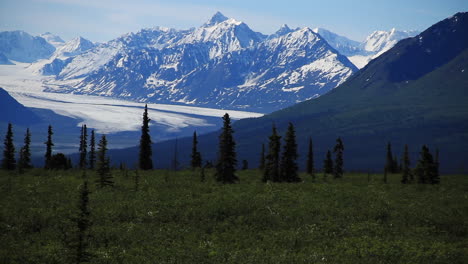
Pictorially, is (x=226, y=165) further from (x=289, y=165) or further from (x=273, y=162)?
(x=289, y=165)

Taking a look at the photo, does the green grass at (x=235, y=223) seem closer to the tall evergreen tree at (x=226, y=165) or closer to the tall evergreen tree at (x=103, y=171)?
the tall evergreen tree at (x=103, y=171)

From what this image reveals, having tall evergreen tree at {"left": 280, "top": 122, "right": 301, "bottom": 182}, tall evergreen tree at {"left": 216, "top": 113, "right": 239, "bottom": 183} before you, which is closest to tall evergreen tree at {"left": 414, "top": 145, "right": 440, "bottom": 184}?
tall evergreen tree at {"left": 280, "top": 122, "right": 301, "bottom": 182}

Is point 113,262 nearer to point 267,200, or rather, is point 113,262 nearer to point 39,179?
point 267,200

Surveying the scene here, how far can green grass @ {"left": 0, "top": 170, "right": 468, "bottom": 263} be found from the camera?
105 feet

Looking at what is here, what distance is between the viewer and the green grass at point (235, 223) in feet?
105

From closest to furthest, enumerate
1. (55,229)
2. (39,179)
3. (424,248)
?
1. (424,248)
2. (55,229)
3. (39,179)

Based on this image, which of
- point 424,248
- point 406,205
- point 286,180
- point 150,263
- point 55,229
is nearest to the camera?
point 150,263

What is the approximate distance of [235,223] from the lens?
1610 inches

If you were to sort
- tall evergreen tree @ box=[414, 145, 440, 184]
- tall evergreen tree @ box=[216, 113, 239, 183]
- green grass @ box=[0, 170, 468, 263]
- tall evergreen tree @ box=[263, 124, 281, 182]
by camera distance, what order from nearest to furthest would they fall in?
green grass @ box=[0, 170, 468, 263]
tall evergreen tree @ box=[216, 113, 239, 183]
tall evergreen tree @ box=[414, 145, 440, 184]
tall evergreen tree @ box=[263, 124, 281, 182]

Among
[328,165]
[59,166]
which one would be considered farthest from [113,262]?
[328,165]

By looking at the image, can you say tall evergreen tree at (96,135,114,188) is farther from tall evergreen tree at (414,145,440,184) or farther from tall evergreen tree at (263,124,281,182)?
tall evergreen tree at (414,145,440,184)

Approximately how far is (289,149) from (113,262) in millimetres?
40829

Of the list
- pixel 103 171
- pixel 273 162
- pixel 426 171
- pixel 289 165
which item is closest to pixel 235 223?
pixel 103 171

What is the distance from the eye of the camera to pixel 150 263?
30.0 meters
